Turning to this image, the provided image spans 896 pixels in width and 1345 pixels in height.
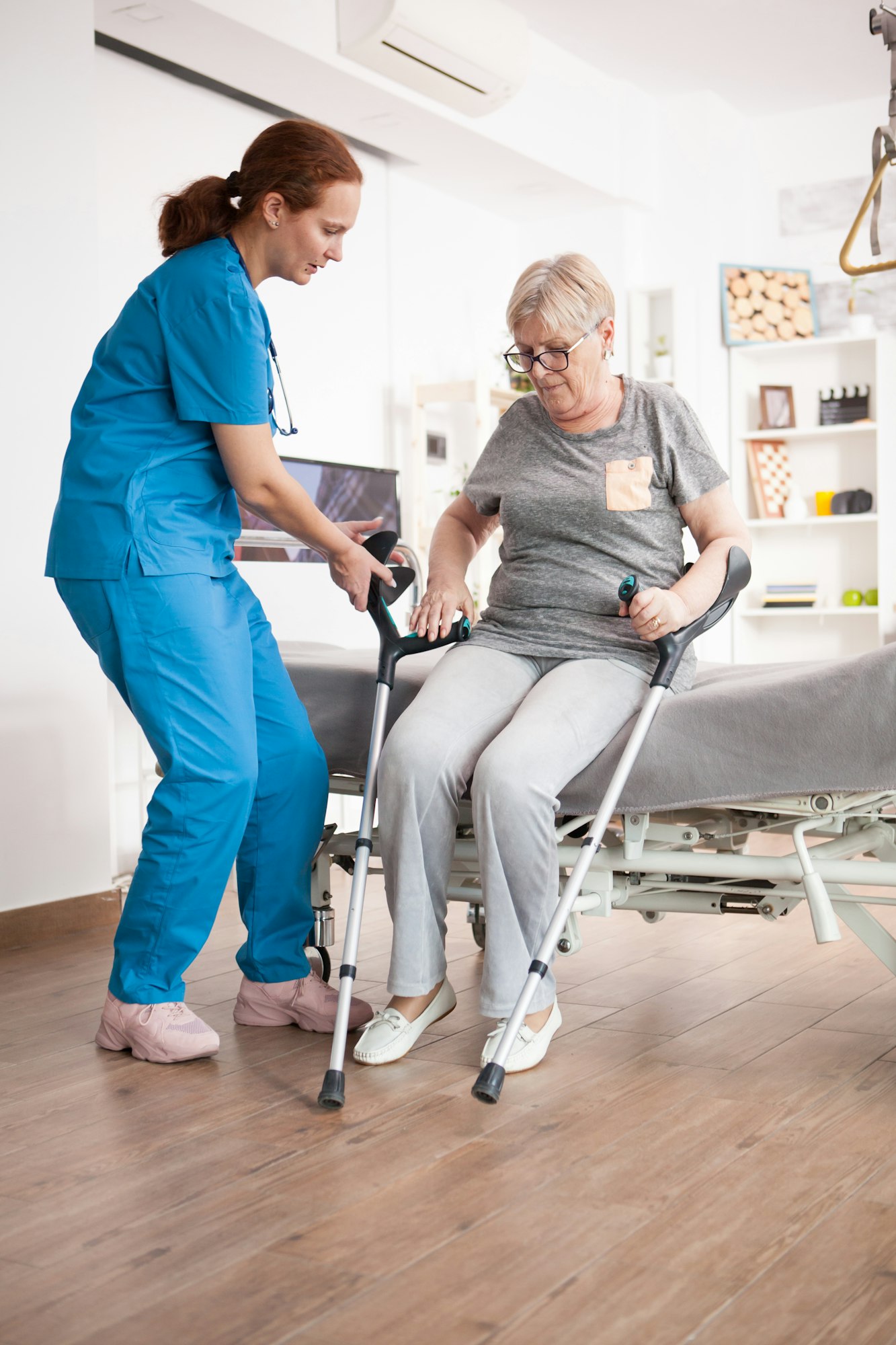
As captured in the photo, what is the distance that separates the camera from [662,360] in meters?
5.48

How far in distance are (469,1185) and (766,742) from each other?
2.25 ft

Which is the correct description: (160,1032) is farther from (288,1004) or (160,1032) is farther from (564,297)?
(564,297)

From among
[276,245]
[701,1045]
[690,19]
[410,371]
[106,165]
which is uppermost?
[690,19]

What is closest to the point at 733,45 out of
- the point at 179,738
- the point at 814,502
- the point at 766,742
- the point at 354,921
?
the point at 814,502

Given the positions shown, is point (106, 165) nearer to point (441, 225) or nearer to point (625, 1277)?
point (441, 225)

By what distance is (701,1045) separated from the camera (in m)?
1.99

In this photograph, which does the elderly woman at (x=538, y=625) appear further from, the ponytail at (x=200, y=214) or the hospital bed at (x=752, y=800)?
the ponytail at (x=200, y=214)

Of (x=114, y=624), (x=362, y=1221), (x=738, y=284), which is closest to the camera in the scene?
(x=362, y=1221)

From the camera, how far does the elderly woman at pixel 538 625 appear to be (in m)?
1.81

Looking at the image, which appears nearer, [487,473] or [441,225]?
[487,473]

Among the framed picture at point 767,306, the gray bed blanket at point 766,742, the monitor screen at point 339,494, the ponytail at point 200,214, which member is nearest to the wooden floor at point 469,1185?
the gray bed blanket at point 766,742

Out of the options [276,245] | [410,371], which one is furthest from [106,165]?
[276,245]

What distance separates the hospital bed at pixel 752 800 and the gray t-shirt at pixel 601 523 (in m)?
0.21

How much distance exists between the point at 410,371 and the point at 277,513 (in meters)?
3.17
